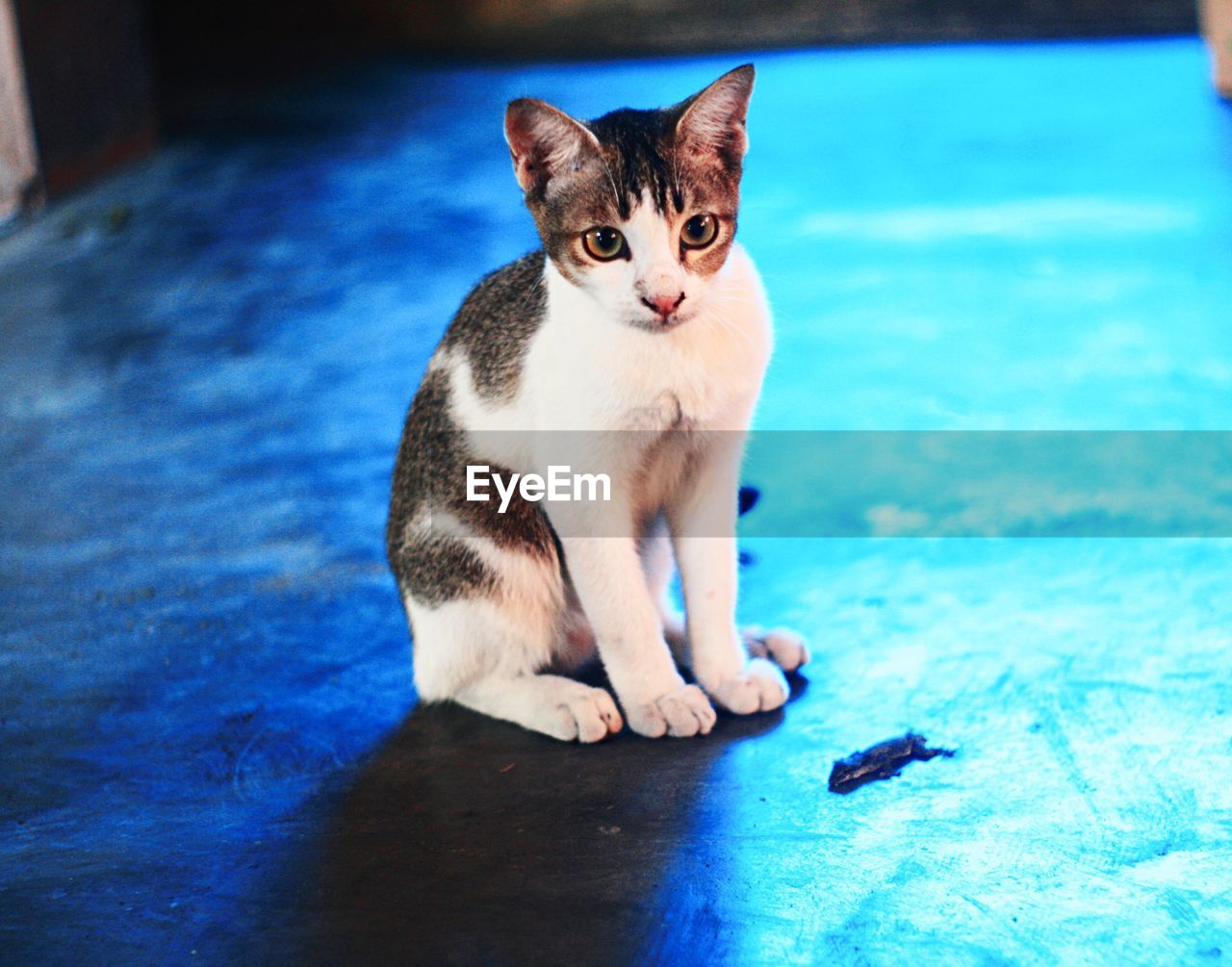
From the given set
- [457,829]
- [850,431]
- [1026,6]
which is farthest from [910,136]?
[457,829]

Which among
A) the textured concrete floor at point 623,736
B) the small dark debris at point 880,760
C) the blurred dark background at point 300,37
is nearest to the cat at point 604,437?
the textured concrete floor at point 623,736

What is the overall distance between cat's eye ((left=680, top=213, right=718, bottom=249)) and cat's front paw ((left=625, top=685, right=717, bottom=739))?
3.03 feet

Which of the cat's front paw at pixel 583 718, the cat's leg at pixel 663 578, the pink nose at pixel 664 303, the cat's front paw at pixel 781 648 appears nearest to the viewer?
the pink nose at pixel 664 303

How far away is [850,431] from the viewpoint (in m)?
4.27

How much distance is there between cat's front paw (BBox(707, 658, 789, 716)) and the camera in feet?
9.23

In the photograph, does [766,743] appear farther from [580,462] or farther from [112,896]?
[112,896]

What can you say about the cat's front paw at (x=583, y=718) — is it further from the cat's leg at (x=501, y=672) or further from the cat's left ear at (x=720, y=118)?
the cat's left ear at (x=720, y=118)

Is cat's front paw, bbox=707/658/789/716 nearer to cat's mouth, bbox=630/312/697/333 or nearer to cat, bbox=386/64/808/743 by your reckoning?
cat, bbox=386/64/808/743

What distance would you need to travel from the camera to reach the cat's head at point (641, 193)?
2387 millimetres

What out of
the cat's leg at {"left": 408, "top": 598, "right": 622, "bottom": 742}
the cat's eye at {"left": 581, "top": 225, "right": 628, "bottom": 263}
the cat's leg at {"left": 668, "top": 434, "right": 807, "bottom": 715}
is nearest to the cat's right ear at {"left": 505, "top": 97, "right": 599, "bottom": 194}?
the cat's eye at {"left": 581, "top": 225, "right": 628, "bottom": 263}

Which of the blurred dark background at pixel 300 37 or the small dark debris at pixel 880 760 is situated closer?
the small dark debris at pixel 880 760
